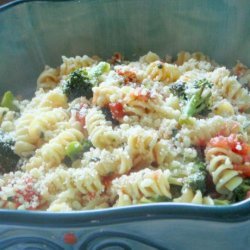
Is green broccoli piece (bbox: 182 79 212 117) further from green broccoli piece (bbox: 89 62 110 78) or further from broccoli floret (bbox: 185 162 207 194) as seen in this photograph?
green broccoli piece (bbox: 89 62 110 78)

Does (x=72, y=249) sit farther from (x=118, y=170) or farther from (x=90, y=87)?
(x=90, y=87)

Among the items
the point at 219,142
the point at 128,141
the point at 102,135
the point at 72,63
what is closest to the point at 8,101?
the point at 72,63

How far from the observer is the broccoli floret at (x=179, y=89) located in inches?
89.0

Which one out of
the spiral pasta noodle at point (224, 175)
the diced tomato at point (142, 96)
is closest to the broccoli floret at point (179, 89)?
the diced tomato at point (142, 96)

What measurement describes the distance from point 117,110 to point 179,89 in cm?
33

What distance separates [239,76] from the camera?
258 centimetres

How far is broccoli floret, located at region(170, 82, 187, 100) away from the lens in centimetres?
226

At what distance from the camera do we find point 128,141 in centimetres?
194

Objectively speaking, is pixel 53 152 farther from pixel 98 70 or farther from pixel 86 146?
pixel 98 70

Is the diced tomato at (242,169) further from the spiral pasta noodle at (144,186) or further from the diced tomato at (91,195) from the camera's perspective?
the diced tomato at (91,195)

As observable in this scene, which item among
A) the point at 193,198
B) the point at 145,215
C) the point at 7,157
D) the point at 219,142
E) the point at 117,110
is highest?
the point at 117,110

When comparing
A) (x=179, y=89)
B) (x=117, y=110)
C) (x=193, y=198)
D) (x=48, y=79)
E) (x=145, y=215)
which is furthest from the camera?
(x=48, y=79)

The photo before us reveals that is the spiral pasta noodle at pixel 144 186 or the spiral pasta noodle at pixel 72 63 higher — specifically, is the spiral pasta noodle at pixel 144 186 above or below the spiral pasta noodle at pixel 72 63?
below

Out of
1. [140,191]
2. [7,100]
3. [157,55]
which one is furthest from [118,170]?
[157,55]
